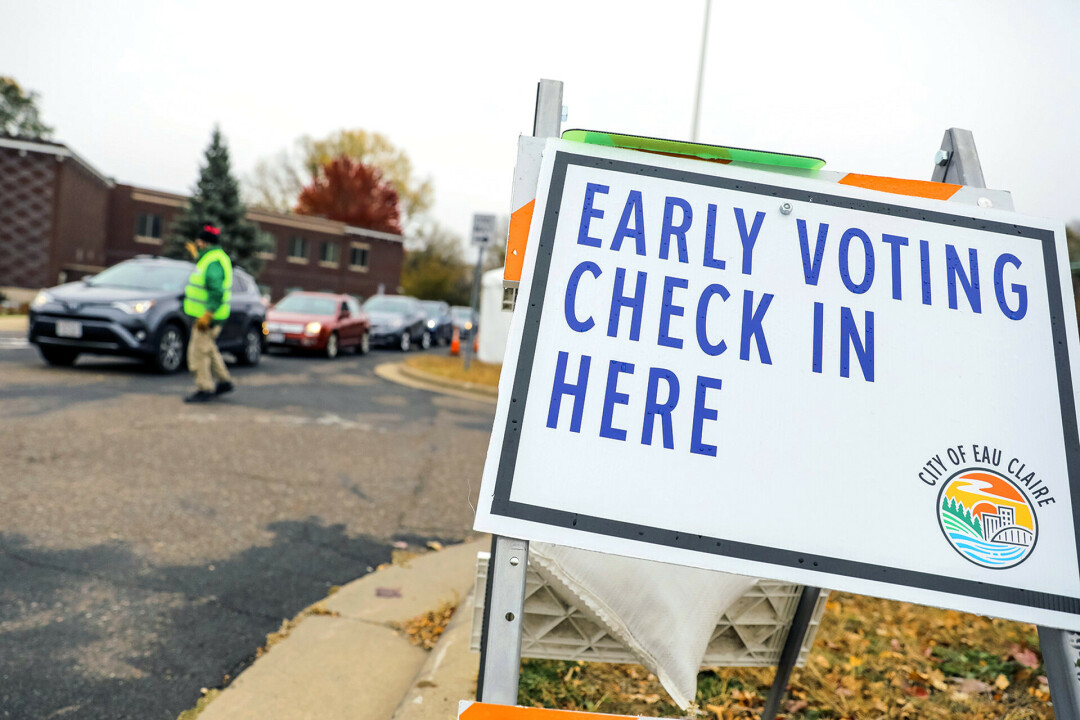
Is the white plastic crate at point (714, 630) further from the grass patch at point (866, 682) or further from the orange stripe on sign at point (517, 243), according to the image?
the orange stripe on sign at point (517, 243)

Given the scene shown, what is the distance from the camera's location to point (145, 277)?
10.6 m

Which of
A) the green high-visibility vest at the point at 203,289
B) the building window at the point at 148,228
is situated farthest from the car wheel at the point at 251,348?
the building window at the point at 148,228

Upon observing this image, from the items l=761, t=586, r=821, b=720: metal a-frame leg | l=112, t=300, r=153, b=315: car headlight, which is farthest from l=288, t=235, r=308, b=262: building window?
l=761, t=586, r=821, b=720: metal a-frame leg

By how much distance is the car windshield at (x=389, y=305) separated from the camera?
21.9 meters

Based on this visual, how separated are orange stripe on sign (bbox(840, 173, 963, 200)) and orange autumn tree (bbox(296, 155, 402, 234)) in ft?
196

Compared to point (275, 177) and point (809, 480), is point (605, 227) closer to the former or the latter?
point (809, 480)

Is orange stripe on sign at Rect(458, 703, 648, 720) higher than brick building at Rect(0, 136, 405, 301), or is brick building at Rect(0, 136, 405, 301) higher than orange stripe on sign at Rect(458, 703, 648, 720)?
brick building at Rect(0, 136, 405, 301)

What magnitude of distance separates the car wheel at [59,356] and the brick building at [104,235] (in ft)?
67.6

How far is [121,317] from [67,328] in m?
0.63

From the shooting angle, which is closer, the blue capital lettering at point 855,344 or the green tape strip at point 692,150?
the blue capital lettering at point 855,344

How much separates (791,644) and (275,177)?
65.8 m

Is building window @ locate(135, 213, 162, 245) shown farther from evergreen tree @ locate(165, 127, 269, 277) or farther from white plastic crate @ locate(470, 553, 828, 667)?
white plastic crate @ locate(470, 553, 828, 667)

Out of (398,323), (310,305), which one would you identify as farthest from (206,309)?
(398,323)

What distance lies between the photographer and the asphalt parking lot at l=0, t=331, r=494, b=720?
2844 mm
